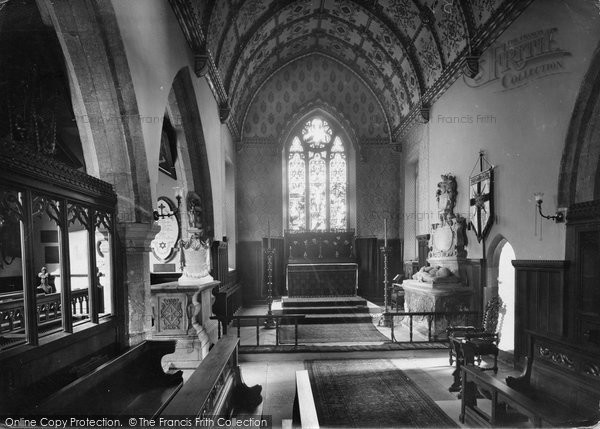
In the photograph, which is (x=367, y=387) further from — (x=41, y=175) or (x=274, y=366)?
(x=41, y=175)

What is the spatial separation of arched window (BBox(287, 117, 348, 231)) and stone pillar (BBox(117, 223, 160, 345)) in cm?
872

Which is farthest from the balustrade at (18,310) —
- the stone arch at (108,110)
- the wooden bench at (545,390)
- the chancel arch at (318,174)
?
the chancel arch at (318,174)

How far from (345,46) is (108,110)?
9.19 m

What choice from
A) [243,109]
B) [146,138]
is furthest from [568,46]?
[243,109]

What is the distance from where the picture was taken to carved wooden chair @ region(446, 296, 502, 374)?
4894mm

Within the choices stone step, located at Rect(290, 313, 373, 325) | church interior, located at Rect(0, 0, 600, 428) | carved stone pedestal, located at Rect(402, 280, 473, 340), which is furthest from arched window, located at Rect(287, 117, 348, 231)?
carved stone pedestal, located at Rect(402, 280, 473, 340)

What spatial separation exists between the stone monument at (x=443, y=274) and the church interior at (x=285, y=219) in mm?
50

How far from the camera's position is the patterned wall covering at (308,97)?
42.2ft

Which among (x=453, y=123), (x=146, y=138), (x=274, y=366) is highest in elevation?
(x=453, y=123)

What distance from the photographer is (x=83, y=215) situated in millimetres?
3697

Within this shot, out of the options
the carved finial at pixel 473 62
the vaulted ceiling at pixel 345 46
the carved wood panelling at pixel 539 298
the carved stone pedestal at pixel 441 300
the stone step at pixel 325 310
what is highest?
the vaulted ceiling at pixel 345 46

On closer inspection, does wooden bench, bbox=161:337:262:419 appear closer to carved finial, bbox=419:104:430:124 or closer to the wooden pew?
the wooden pew

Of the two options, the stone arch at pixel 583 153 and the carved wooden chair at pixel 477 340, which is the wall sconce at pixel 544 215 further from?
the carved wooden chair at pixel 477 340

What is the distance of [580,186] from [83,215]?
19.4 feet
